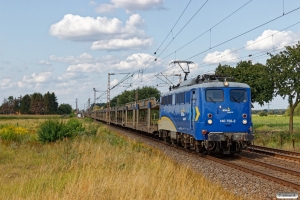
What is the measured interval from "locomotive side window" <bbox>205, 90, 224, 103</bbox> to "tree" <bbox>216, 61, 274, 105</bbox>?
20697 millimetres

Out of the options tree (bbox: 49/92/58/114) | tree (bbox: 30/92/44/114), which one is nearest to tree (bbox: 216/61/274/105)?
tree (bbox: 30/92/44/114)

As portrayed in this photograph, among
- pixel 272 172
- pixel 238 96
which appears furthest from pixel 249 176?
pixel 238 96

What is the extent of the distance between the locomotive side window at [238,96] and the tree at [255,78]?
2014 cm

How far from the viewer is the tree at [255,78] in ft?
126

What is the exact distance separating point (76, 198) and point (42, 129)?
600 inches

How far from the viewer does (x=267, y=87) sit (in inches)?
1524

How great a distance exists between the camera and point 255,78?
47312 millimetres

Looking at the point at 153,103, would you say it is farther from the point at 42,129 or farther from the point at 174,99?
the point at 42,129

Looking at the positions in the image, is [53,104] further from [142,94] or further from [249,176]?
[249,176]

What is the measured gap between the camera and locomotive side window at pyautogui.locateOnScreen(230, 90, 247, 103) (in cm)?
1878

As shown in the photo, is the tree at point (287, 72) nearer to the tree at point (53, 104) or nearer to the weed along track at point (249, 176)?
the weed along track at point (249, 176)

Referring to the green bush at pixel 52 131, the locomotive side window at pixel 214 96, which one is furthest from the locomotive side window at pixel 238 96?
the green bush at pixel 52 131

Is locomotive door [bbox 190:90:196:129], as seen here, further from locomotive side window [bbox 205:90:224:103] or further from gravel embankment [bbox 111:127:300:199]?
gravel embankment [bbox 111:127:300:199]

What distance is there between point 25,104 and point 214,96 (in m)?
168
